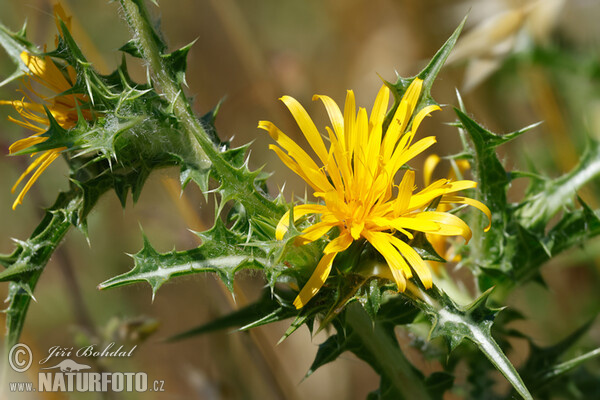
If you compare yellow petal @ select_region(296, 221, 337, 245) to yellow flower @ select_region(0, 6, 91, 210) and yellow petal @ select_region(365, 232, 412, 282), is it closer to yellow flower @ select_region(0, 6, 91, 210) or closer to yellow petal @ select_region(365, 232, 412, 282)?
yellow petal @ select_region(365, 232, 412, 282)

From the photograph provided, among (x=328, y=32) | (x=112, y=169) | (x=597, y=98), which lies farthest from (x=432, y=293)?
(x=328, y=32)

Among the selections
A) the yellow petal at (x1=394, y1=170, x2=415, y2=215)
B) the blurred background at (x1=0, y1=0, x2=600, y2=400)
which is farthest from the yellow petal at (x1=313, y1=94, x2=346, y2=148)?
the blurred background at (x1=0, y1=0, x2=600, y2=400)

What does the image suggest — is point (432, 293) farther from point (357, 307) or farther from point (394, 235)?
point (357, 307)

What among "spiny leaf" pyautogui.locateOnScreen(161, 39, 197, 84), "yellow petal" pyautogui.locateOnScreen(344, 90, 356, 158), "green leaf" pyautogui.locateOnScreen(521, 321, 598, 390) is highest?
"spiny leaf" pyautogui.locateOnScreen(161, 39, 197, 84)

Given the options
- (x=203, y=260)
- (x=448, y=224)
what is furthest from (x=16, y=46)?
(x=448, y=224)

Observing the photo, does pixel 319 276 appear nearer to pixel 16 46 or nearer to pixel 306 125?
pixel 306 125

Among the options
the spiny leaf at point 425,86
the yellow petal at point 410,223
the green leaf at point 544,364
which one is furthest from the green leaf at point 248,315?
the green leaf at point 544,364
